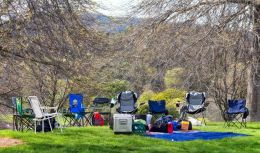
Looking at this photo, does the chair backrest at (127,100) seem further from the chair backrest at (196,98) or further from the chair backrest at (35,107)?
the chair backrest at (35,107)

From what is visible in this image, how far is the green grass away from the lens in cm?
758

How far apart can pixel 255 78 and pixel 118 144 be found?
7.70 meters

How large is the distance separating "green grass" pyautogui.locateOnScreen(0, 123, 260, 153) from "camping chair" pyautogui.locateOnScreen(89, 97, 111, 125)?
4547 mm

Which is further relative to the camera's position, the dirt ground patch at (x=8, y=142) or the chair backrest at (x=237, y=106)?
the chair backrest at (x=237, y=106)

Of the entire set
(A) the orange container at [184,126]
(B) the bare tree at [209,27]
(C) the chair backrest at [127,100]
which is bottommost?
(A) the orange container at [184,126]

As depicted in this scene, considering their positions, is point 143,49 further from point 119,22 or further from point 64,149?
point 64,149

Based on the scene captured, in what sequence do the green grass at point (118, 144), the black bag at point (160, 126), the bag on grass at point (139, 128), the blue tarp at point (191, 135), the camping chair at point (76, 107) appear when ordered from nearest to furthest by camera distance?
the green grass at point (118, 144), the blue tarp at point (191, 135), the bag on grass at point (139, 128), the black bag at point (160, 126), the camping chair at point (76, 107)

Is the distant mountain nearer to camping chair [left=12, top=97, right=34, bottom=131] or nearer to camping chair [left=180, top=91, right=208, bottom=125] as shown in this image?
camping chair [left=180, top=91, right=208, bottom=125]

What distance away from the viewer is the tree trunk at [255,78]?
44.4 feet

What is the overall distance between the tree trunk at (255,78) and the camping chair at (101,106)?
4.30 meters

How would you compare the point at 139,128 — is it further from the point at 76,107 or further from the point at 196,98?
the point at 196,98

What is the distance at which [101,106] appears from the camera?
54.7ft

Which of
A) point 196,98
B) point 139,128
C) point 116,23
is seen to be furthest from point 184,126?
point 116,23

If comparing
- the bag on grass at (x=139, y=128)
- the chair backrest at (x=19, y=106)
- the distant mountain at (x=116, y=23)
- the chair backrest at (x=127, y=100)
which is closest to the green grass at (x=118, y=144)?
the bag on grass at (x=139, y=128)
